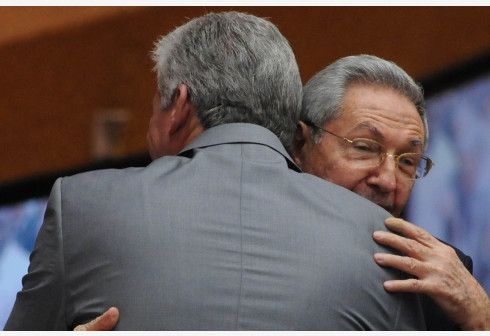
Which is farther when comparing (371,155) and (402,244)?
(371,155)

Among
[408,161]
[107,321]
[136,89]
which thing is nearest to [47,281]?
[107,321]

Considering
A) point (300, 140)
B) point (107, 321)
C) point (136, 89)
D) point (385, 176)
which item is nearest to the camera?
point (107, 321)

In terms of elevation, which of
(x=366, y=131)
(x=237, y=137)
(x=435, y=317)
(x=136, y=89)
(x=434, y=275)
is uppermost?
(x=237, y=137)

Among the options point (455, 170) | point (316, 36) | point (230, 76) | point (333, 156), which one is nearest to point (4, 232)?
point (316, 36)

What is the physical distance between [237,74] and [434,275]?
48 centimetres

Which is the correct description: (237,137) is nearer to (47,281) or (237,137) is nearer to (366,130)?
(47,281)

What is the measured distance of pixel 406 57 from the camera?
454cm

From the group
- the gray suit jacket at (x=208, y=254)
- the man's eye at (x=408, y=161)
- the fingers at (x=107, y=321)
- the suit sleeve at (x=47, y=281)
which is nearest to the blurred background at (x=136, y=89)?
the man's eye at (x=408, y=161)

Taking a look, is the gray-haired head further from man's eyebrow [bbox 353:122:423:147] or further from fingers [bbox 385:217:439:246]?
fingers [bbox 385:217:439:246]

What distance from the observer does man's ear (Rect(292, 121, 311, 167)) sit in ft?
8.94

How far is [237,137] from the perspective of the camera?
222 cm

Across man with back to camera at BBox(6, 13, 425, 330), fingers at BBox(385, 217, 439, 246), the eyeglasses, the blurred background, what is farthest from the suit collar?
the blurred background

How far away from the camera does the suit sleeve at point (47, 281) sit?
209cm

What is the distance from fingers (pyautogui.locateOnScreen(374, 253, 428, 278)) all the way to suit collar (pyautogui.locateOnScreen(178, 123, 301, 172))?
0.74 ft
